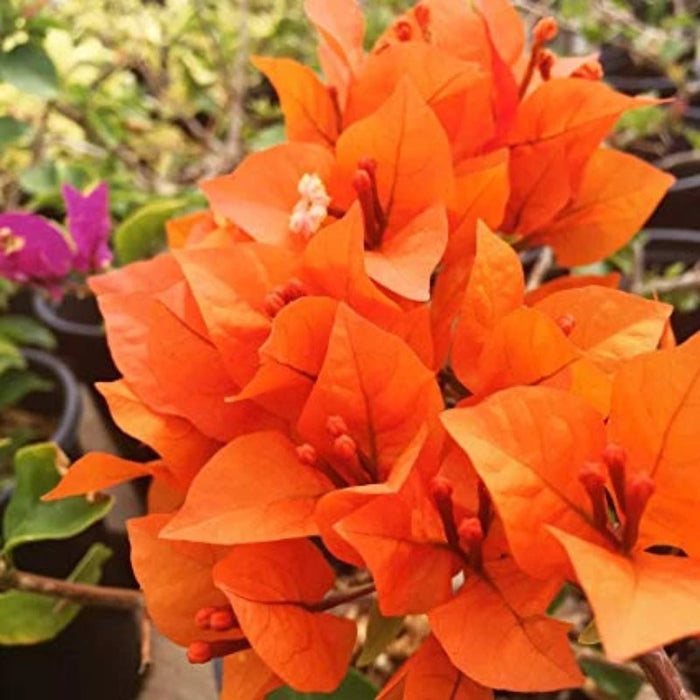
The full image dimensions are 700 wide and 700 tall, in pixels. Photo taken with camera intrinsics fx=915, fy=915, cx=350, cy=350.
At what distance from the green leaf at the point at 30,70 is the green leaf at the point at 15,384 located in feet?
0.93

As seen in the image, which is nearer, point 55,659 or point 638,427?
point 638,427

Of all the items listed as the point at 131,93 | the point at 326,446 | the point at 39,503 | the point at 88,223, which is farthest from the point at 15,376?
the point at 326,446

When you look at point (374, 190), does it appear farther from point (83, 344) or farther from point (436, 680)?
point (83, 344)

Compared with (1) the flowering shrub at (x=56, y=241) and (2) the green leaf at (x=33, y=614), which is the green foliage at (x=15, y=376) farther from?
(2) the green leaf at (x=33, y=614)

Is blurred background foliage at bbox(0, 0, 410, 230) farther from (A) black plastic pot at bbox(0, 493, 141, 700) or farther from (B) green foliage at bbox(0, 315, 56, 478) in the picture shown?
(A) black plastic pot at bbox(0, 493, 141, 700)

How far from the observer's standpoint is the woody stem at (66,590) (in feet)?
1.57

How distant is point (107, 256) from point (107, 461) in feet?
1.11

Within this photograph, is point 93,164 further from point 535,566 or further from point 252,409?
point 535,566

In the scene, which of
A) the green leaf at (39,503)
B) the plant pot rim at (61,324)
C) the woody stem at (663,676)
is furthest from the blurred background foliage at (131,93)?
the woody stem at (663,676)

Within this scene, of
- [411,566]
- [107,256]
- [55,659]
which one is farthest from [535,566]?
[55,659]

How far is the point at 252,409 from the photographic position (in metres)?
0.38

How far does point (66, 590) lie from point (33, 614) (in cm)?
3

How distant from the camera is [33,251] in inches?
26.5

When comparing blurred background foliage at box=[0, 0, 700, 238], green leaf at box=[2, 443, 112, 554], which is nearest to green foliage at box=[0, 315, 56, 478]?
blurred background foliage at box=[0, 0, 700, 238]
